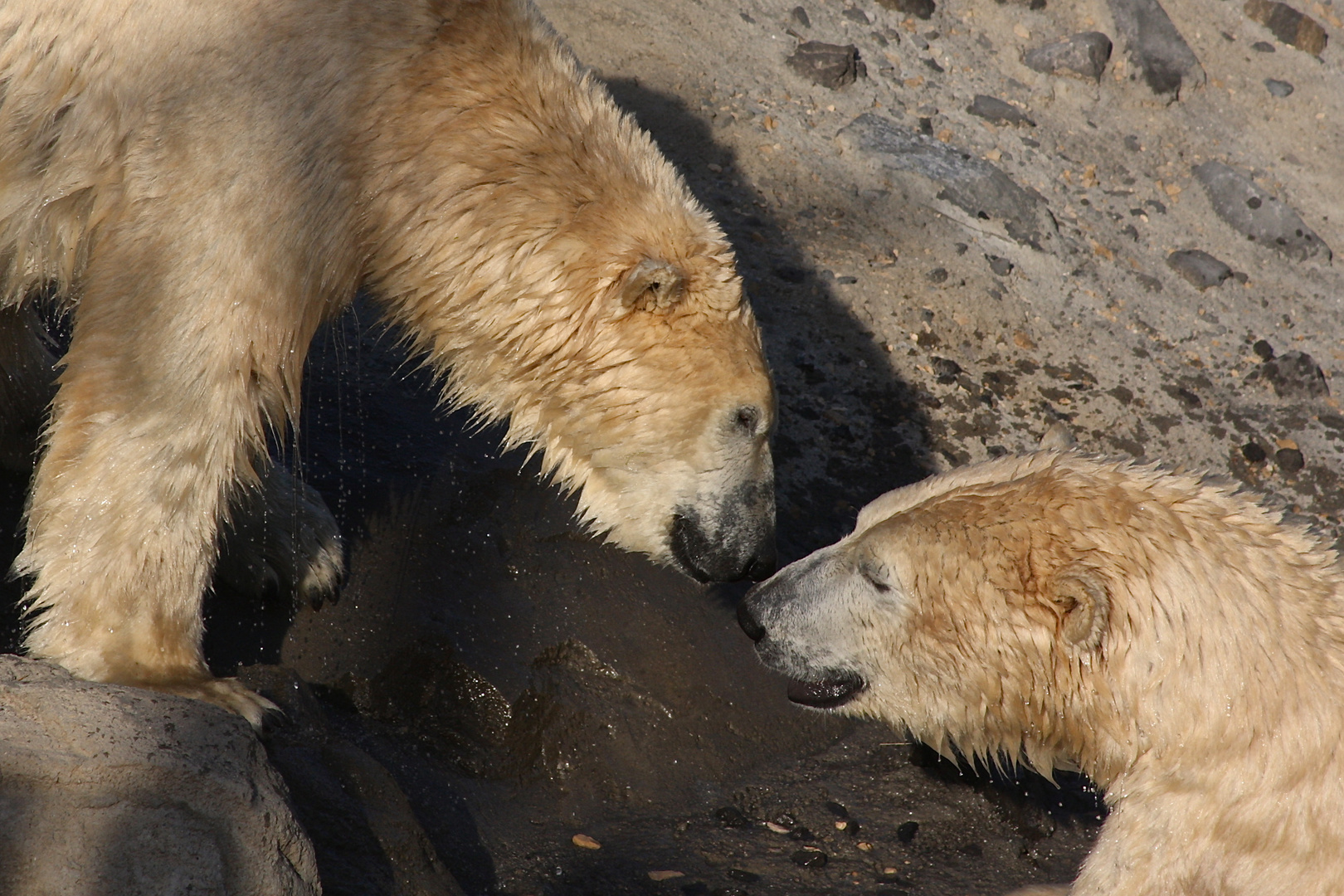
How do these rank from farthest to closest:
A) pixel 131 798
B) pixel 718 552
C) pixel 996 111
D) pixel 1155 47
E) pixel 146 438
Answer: pixel 1155 47
pixel 996 111
pixel 718 552
pixel 146 438
pixel 131 798

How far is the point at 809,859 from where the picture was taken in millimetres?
3480

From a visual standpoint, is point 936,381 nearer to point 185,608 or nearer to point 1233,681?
point 1233,681

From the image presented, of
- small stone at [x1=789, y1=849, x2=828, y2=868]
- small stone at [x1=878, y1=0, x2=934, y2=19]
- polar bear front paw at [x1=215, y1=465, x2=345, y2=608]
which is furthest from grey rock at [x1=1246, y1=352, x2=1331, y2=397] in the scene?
polar bear front paw at [x1=215, y1=465, x2=345, y2=608]

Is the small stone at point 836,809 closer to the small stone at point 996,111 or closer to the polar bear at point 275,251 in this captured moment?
the polar bear at point 275,251

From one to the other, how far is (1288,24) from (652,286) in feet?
24.4

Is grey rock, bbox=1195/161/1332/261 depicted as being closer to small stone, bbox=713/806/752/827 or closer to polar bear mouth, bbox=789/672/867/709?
polar bear mouth, bbox=789/672/867/709

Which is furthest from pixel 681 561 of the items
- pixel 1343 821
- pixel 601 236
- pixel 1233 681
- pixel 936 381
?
pixel 936 381

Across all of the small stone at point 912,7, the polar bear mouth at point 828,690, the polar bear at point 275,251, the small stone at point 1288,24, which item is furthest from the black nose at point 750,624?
the small stone at point 1288,24

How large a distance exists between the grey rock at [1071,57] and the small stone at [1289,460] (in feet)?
9.66

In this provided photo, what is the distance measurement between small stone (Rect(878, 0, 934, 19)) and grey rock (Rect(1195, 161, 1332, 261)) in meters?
2.08

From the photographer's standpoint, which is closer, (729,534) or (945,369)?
(729,534)

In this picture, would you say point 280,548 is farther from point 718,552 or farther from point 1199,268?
point 1199,268

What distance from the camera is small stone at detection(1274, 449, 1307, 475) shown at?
602 centimetres

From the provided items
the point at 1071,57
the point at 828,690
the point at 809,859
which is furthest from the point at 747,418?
the point at 1071,57
